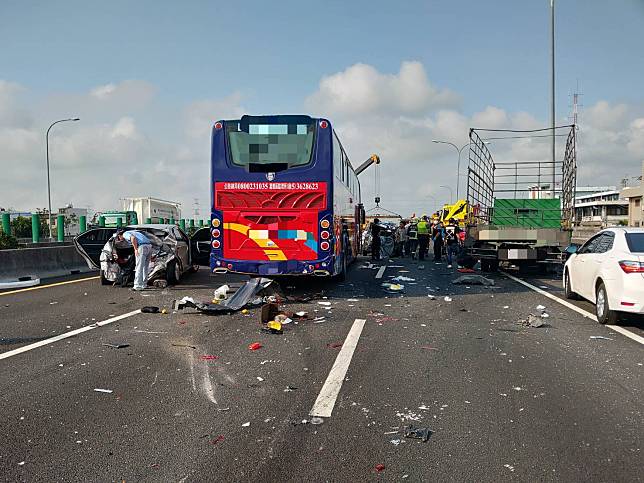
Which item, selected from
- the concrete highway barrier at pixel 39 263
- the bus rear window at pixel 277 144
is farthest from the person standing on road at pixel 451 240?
the concrete highway barrier at pixel 39 263

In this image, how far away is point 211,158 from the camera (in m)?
11.8

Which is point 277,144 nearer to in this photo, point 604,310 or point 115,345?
point 115,345

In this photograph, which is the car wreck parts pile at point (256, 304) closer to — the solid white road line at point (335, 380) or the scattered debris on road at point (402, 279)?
the solid white road line at point (335, 380)

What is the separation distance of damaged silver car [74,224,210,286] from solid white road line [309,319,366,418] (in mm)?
6654

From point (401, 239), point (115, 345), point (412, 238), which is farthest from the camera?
point (401, 239)

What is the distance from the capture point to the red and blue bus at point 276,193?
11.6 meters

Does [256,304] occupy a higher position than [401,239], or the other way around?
[401,239]

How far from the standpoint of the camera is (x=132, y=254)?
1387cm

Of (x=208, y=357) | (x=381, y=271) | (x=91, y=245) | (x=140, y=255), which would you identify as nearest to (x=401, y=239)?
(x=381, y=271)

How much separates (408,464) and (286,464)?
811 millimetres

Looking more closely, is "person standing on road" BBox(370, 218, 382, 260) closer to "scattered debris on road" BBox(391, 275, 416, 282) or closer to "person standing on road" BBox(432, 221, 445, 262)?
"person standing on road" BBox(432, 221, 445, 262)

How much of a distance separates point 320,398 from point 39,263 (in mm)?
13951

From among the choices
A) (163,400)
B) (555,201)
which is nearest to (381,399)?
(163,400)

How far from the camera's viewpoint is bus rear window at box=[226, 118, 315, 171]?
11.6 m
